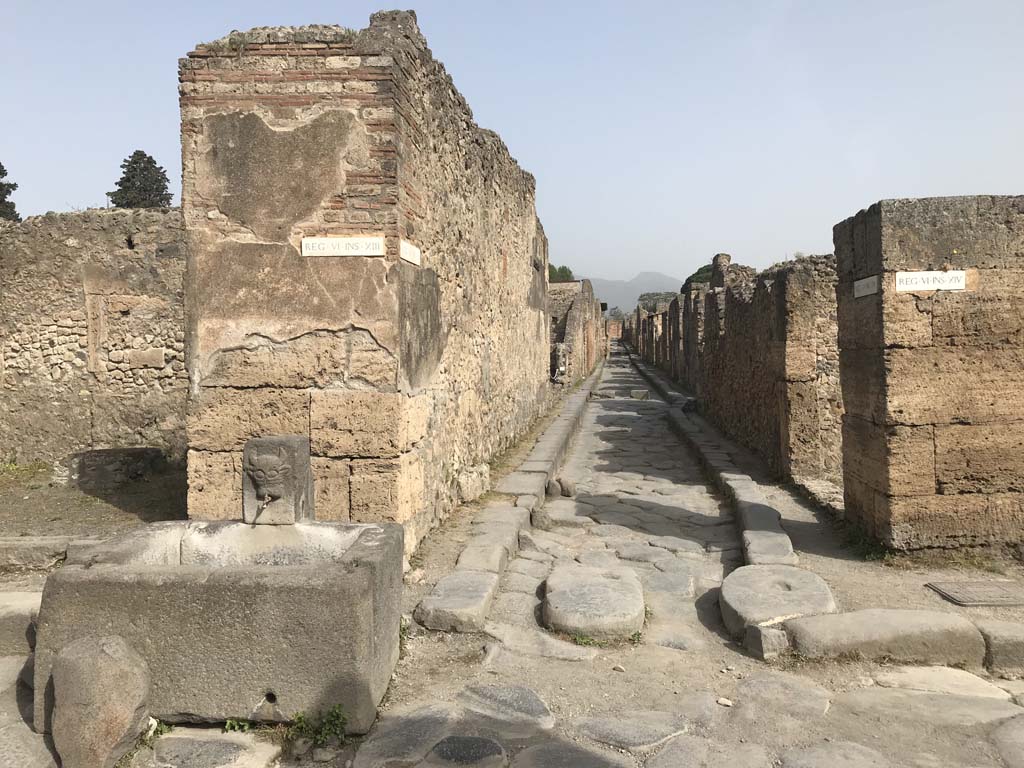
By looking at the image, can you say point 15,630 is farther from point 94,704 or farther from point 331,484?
point 331,484

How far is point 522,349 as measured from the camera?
998cm

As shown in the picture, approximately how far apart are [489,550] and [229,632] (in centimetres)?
221

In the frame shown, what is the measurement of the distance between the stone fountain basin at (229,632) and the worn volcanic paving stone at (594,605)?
4.16 feet

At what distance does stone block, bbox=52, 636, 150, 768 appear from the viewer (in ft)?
7.46

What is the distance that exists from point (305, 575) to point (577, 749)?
117 centimetres

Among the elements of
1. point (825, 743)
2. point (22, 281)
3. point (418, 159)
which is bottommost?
point (825, 743)

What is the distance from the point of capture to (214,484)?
4.38 meters

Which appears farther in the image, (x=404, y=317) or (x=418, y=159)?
(x=418, y=159)

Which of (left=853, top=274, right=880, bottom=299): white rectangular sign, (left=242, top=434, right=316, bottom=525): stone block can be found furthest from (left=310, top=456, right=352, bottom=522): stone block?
(left=853, top=274, right=880, bottom=299): white rectangular sign

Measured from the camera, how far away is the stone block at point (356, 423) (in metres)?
4.25

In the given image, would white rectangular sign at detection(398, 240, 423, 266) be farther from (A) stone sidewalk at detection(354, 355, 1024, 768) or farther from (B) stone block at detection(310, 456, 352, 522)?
(A) stone sidewalk at detection(354, 355, 1024, 768)

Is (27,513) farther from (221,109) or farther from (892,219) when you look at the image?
(892,219)

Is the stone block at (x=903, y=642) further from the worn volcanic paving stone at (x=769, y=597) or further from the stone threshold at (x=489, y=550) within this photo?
the stone threshold at (x=489, y=550)

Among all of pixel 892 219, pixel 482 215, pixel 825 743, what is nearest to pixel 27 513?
pixel 482 215
